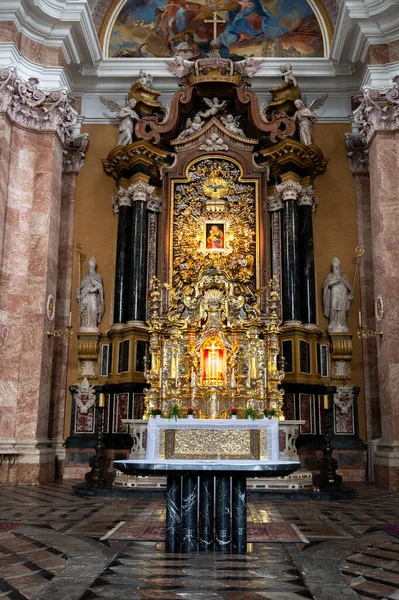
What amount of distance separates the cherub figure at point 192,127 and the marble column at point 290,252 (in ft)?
6.92

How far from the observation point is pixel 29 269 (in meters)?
11.5

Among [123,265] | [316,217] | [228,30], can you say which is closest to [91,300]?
[123,265]

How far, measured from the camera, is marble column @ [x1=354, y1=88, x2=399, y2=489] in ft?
34.9

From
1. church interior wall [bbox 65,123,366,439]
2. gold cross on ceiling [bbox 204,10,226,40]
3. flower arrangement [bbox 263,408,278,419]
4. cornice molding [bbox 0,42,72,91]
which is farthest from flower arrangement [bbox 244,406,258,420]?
gold cross on ceiling [bbox 204,10,226,40]

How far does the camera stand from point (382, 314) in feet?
36.8

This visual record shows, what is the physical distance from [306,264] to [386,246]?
197 centimetres

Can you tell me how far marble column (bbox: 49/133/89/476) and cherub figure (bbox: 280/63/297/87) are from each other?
4.27m

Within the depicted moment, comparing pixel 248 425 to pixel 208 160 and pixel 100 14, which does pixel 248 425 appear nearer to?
pixel 208 160

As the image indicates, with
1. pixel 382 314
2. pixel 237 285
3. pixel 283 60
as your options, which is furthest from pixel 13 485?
pixel 283 60

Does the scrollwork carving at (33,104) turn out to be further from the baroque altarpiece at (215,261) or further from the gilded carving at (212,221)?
the gilded carving at (212,221)

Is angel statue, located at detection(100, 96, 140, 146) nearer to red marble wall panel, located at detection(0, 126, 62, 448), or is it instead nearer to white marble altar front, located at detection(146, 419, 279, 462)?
red marble wall panel, located at detection(0, 126, 62, 448)

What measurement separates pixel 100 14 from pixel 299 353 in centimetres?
872

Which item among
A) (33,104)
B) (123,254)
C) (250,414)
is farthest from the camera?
(123,254)

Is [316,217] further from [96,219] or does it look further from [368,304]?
[96,219]
